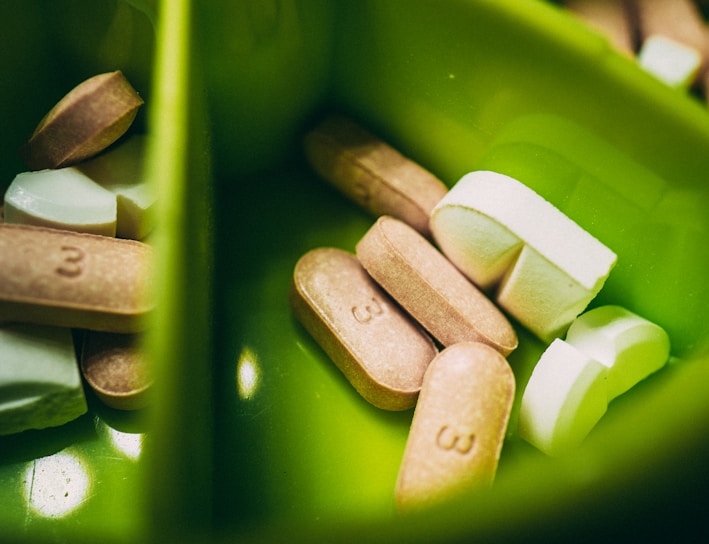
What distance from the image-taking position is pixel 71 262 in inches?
29.3

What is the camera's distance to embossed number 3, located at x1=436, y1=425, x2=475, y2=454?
0.72m

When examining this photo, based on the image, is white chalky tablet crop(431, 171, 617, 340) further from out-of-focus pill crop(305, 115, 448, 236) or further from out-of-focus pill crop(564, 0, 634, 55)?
out-of-focus pill crop(564, 0, 634, 55)

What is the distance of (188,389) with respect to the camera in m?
0.66

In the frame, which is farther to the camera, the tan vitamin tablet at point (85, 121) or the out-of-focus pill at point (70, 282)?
the tan vitamin tablet at point (85, 121)

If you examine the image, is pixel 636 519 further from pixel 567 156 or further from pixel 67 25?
pixel 67 25

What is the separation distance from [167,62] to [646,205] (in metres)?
0.59

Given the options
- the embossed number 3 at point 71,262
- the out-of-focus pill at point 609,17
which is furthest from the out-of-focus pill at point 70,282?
the out-of-focus pill at point 609,17

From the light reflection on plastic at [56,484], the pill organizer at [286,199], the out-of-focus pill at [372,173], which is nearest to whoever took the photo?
the pill organizer at [286,199]

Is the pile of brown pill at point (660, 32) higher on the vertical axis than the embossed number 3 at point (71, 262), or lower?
higher

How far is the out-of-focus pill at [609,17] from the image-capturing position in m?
1.01

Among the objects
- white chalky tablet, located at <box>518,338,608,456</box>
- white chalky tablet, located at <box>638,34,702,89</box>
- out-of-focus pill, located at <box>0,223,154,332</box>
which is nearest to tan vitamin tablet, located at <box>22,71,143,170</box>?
out-of-focus pill, located at <box>0,223,154,332</box>

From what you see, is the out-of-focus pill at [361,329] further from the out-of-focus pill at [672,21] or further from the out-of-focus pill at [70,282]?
the out-of-focus pill at [672,21]

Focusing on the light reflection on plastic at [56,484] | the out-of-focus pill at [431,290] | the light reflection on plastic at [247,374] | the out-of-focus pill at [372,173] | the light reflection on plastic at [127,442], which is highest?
the out-of-focus pill at [372,173]

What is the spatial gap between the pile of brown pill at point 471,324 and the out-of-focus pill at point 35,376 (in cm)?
30
